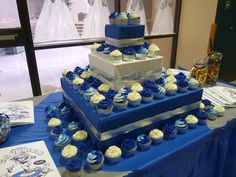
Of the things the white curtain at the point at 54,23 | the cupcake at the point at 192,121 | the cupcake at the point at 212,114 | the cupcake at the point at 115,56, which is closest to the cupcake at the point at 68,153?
the cupcake at the point at 115,56

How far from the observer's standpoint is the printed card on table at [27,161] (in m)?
0.77

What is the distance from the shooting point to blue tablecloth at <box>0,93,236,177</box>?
0.84m

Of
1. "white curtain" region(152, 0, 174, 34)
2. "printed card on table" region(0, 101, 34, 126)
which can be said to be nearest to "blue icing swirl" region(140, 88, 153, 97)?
"printed card on table" region(0, 101, 34, 126)

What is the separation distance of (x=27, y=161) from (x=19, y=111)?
17.7 inches

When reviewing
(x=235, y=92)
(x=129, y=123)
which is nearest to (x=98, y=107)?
(x=129, y=123)

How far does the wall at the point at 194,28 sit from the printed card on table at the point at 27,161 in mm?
2687

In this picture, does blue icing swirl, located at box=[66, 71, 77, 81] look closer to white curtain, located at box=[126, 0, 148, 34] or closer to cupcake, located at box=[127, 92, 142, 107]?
cupcake, located at box=[127, 92, 142, 107]

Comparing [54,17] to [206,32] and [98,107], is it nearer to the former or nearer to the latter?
[98,107]

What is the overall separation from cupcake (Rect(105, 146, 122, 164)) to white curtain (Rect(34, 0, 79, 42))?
174 centimetres

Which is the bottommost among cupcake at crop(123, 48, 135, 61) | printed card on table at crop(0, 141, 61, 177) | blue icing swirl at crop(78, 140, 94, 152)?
printed card on table at crop(0, 141, 61, 177)

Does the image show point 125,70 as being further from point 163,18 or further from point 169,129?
point 163,18

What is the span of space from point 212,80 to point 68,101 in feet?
3.43

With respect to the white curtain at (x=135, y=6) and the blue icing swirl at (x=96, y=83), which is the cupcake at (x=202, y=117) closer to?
the blue icing swirl at (x=96, y=83)

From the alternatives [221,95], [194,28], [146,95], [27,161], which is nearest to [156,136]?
[146,95]
